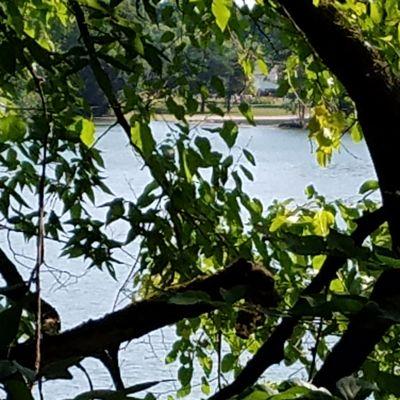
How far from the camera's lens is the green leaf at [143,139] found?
136 centimetres

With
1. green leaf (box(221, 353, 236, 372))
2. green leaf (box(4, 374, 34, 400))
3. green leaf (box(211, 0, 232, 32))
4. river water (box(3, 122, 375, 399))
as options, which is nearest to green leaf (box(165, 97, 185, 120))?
river water (box(3, 122, 375, 399))

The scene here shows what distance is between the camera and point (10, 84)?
1797mm

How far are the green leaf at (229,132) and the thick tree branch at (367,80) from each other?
40 cm

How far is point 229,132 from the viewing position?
1659mm

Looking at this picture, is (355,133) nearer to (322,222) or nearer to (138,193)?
(322,222)

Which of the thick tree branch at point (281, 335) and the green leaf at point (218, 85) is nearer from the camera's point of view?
the thick tree branch at point (281, 335)

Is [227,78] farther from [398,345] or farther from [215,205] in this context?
→ [398,345]

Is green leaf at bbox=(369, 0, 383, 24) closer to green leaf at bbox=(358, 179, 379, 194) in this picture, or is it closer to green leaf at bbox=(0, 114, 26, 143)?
green leaf at bbox=(358, 179, 379, 194)

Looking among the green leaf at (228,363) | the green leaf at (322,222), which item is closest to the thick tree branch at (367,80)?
the green leaf at (322,222)

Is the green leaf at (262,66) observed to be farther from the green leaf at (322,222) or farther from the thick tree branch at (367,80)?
the thick tree branch at (367,80)

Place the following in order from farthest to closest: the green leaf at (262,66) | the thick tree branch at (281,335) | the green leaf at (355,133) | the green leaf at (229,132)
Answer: the green leaf at (262,66), the green leaf at (355,133), the green leaf at (229,132), the thick tree branch at (281,335)

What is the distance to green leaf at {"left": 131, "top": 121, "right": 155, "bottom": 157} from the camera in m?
1.36

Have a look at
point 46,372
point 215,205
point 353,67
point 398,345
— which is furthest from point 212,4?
point 46,372

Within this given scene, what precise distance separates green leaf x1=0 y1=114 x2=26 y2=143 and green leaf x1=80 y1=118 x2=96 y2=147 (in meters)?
0.09
